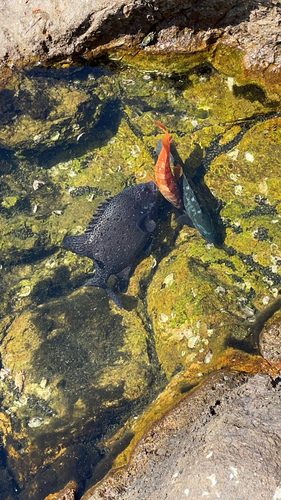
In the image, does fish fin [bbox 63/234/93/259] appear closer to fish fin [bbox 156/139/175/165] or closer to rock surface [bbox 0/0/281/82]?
fish fin [bbox 156/139/175/165]

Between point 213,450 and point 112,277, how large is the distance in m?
2.92

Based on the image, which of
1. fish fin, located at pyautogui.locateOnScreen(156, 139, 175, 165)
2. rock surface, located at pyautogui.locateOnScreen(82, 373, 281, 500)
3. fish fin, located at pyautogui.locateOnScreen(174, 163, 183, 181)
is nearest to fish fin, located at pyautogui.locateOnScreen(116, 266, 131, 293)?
fish fin, located at pyautogui.locateOnScreen(174, 163, 183, 181)

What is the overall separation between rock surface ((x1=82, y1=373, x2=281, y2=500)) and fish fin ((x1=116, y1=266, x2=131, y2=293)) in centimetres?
210

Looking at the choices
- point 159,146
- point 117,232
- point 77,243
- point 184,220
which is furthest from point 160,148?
point 77,243

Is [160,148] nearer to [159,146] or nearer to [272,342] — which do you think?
[159,146]

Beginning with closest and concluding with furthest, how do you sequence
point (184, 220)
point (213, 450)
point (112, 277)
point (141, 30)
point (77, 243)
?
point (213, 450) → point (141, 30) → point (77, 243) → point (184, 220) → point (112, 277)

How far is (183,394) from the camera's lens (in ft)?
10.4

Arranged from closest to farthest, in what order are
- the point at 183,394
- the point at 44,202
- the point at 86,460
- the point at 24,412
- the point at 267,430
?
the point at 267,430
the point at 183,394
the point at 86,460
the point at 24,412
the point at 44,202

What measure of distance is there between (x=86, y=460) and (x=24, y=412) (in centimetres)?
113

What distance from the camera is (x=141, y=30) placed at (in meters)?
4.25

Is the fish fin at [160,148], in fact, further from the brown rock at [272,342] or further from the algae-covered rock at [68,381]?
the brown rock at [272,342]

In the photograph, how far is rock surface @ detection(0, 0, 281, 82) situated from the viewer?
3775mm

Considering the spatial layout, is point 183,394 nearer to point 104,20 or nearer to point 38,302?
point 38,302

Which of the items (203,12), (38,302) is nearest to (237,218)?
(203,12)
